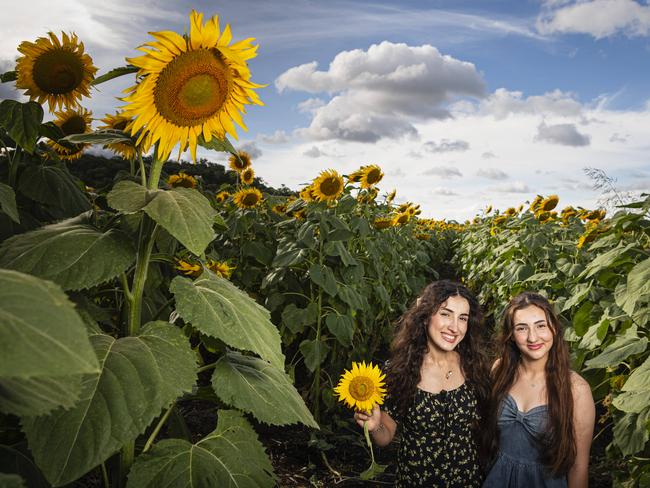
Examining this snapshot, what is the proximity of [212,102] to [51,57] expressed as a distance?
1013mm

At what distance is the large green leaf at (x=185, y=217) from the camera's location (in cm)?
128

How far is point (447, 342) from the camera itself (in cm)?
294

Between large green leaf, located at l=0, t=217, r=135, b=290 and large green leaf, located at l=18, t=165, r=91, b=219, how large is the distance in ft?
2.27

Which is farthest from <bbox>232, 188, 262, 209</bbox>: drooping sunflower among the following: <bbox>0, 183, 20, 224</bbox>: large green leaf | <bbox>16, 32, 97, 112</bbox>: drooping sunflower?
<bbox>0, 183, 20, 224</bbox>: large green leaf

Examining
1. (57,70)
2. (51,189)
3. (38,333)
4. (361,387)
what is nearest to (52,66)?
(57,70)

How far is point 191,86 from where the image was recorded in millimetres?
1610

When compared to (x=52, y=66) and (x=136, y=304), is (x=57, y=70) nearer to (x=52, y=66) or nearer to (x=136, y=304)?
(x=52, y=66)

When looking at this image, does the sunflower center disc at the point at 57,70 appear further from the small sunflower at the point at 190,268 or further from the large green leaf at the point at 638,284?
the large green leaf at the point at 638,284

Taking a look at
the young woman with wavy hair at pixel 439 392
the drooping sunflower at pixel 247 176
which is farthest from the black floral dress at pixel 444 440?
the drooping sunflower at pixel 247 176

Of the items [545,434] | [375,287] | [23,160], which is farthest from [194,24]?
[375,287]

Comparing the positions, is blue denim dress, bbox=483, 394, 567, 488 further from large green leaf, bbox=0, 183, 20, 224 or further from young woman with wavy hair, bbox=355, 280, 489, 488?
large green leaf, bbox=0, 183, 20, 224

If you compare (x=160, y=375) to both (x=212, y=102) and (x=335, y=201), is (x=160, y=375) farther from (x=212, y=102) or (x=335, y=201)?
(x=335, y=201)

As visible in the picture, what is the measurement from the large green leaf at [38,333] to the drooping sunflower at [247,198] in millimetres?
4273

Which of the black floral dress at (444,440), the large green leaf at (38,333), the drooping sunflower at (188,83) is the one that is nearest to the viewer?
the large green leaf at (38,333)
